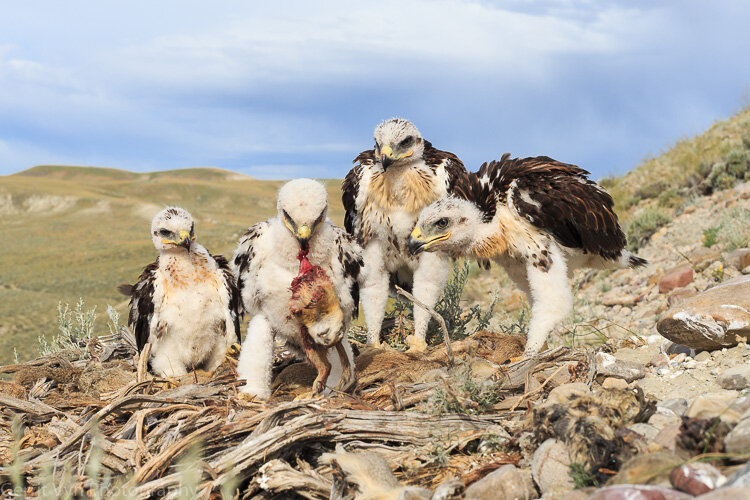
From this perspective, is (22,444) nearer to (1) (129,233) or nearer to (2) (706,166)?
(2) (706,166)

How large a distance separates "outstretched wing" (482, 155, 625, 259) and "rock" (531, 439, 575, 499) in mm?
2688

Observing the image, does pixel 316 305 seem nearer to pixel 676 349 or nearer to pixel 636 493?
pixel 636 493

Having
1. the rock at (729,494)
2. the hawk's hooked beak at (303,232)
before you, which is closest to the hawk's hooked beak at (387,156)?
the hawk's hooked beak at (303,232)

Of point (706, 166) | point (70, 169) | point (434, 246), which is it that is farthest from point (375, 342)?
point (70, 169)

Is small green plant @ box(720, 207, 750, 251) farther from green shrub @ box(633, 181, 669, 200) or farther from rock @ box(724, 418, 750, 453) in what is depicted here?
rock @ box(724, 418, 750, 453)

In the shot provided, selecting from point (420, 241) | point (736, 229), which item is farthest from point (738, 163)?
point (420, 241)

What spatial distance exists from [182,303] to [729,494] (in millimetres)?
4959

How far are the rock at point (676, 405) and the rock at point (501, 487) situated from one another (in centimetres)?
134

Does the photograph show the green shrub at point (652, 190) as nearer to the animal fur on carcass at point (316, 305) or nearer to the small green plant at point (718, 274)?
the small green plant at point (718, 274)

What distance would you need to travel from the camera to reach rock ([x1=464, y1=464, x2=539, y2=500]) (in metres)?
3.53

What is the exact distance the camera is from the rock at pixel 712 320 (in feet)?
17.3

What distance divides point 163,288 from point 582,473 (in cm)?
438

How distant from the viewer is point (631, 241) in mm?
15141

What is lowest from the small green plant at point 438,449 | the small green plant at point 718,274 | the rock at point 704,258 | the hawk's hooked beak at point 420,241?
the small green plant at point 438,449
